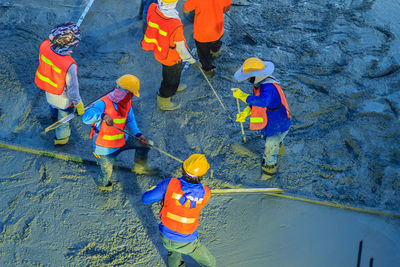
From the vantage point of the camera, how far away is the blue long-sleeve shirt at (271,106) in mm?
4875

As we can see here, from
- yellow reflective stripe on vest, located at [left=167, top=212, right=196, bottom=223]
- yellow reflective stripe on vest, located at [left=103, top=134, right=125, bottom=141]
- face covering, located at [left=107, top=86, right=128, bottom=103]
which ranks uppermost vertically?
face covering, located at [left=107, top=86, right=128, bottom=103]

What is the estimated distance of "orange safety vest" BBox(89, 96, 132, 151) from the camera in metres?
4.52

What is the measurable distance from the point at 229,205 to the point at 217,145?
988 mm

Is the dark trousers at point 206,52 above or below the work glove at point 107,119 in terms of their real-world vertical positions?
below

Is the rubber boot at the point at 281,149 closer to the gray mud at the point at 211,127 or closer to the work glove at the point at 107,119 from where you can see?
the gray mud at the point at 211,127

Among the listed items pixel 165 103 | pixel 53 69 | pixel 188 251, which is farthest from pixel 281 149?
pixel 53 69

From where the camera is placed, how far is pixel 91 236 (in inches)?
183

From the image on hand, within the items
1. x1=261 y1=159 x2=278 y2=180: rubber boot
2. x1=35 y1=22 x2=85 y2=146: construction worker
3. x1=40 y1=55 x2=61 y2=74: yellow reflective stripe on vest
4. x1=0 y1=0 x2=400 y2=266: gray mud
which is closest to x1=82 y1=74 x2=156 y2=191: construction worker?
x1=0 y1=0 x2=400 y2=266: gray mud

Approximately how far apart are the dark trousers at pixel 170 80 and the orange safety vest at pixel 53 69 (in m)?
1.41

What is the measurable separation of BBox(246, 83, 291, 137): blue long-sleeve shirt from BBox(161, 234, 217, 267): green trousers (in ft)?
5.51

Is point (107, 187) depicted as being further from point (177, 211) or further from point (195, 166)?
point (195, 166)

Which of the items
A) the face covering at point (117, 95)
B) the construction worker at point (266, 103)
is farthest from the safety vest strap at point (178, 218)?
the construction worker at point (266, 103)

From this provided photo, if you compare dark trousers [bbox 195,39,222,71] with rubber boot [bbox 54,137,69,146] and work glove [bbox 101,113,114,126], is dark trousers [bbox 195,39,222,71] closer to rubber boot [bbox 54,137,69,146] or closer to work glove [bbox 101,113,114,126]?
rubber boot [bbox 54,137,69,146]

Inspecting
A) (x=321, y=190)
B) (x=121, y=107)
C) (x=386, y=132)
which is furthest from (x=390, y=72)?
(x=121, y=107)
